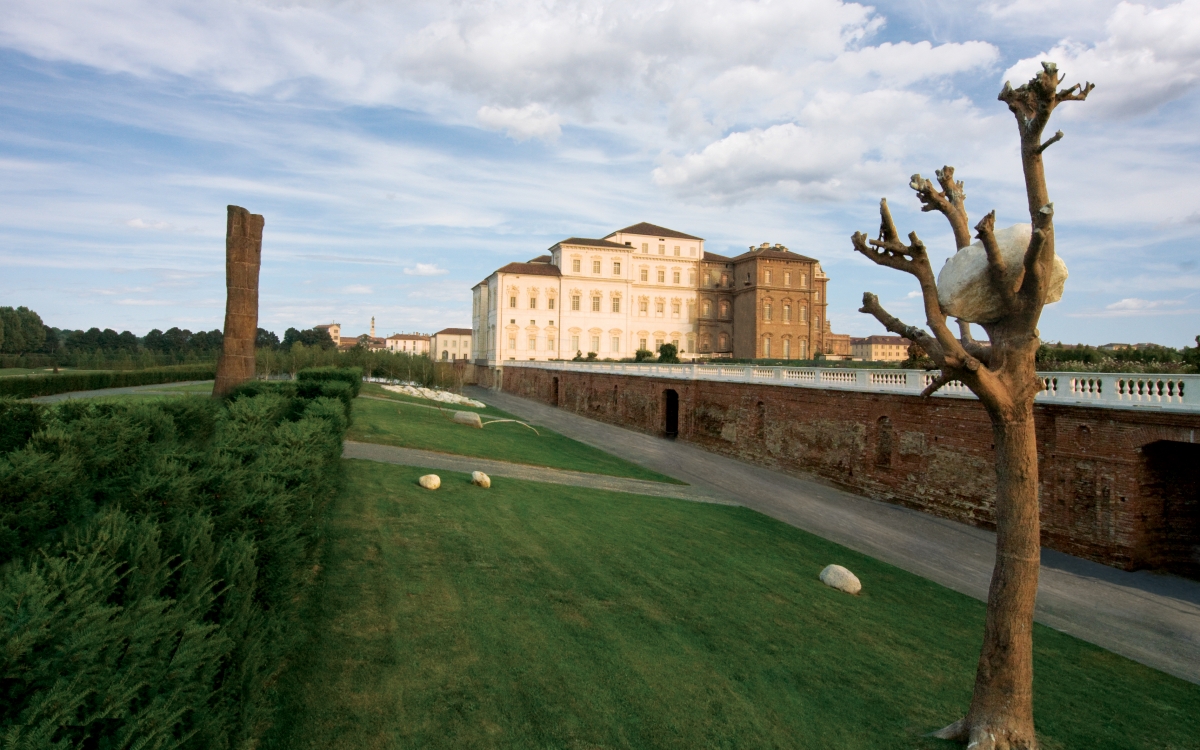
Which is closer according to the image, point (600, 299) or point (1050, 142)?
point (1050, 142)

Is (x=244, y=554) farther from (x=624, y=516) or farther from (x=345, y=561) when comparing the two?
(x=624, y=516)

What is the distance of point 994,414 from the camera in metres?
5.43

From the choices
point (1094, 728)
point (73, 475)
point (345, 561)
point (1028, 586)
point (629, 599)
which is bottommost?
point (1094, 728)

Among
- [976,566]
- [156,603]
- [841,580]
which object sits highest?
[156,603]

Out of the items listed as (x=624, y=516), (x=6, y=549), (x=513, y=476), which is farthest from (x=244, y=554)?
(x=513, y=476)

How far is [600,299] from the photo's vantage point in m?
75.9

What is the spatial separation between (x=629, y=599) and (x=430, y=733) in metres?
3.75

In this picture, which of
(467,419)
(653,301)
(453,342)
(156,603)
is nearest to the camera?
(156,603)

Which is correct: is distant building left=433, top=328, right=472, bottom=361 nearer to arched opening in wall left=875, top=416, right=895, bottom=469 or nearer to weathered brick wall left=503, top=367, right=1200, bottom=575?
weathered brick wall left=503, top=367, right=1200, bottom=575

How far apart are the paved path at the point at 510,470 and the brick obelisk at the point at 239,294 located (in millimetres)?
5113

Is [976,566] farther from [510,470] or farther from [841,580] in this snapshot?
[510,470]

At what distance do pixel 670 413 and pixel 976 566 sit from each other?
23.2m

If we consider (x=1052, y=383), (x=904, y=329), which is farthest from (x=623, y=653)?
(x=1052, y=383)

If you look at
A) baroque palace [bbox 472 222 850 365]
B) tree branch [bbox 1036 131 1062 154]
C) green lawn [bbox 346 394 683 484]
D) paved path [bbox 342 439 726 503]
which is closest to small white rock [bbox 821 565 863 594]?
paved path [bbox 342 439 726 503]
